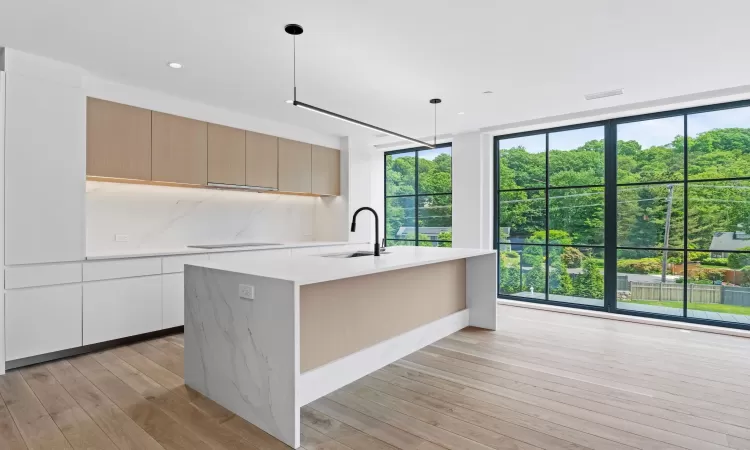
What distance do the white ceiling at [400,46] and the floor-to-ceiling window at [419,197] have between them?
2236 millimetres

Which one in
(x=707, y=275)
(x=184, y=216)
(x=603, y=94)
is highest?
(x=603, y=94)

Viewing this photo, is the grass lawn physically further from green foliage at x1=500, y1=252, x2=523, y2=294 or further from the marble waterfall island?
the marble waterfall island

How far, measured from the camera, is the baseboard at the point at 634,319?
4.27 metres

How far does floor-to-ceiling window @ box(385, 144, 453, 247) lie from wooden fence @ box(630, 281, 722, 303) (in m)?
2.59

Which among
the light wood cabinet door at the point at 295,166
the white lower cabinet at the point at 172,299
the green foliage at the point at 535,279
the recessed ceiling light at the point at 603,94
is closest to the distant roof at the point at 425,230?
the green foliage at the point at 535,279

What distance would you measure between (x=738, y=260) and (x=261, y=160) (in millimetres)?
5596

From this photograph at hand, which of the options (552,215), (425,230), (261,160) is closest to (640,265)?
(552,215)

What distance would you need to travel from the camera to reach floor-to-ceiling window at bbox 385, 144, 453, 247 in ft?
22.0

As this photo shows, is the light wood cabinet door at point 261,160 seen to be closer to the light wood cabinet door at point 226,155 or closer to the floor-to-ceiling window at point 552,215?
the light wood cabinet door at point 226,155

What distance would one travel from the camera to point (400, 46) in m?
3.14

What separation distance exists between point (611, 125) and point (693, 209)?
1346mm

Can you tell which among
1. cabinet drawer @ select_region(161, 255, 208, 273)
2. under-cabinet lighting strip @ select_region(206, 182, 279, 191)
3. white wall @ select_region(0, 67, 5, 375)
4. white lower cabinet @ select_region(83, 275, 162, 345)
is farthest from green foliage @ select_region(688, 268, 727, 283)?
white wall @ select_region(0, 67, 5, 375)

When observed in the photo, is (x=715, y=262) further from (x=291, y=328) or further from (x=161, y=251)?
(x=161, y=251)

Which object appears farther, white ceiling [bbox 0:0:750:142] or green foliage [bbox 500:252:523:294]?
green foliage [bbox 500:252:523:294]
